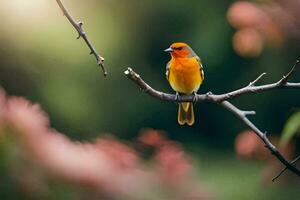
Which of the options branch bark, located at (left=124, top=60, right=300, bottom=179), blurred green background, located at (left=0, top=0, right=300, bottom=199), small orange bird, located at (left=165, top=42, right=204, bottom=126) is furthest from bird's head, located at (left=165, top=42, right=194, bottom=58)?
blurred green background, located at (left=0, top=0, right=300, bottom=199)

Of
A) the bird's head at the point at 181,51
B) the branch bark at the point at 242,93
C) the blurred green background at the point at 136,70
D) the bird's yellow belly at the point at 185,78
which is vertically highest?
the blurred green background at the point at 136,70

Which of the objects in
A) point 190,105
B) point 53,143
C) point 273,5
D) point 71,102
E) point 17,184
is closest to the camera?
point 17,184

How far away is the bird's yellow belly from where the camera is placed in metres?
1.62

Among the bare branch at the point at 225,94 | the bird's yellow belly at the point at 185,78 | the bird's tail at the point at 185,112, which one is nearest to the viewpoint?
the bare branch at the point at 225,94

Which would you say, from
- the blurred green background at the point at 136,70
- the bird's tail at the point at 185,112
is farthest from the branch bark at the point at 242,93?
the blurred green background at the point at 136,70

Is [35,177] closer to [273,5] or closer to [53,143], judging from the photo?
[53,143]

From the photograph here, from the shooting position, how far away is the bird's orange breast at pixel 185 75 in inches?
64.0

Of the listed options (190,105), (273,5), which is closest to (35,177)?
(190,105)

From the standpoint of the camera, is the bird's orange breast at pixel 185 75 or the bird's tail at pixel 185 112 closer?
the bird's orange breast at pixel 185 75

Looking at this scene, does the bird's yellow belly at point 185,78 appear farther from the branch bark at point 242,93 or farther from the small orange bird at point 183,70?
the branch bark at point 242,93

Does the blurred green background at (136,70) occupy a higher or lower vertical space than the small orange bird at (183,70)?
higher

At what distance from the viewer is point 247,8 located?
9.78 ft

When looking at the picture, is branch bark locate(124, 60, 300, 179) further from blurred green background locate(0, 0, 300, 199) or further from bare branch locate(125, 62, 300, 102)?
blurred green background locate(0, 0, 300, 199)

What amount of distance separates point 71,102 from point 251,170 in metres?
0.72
